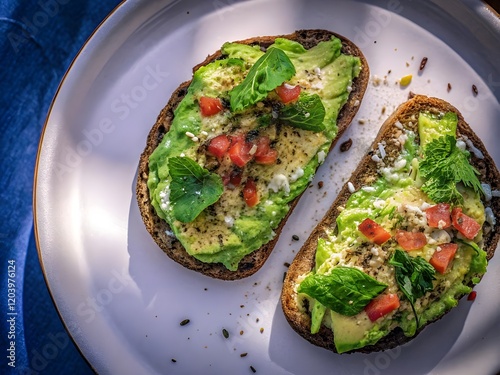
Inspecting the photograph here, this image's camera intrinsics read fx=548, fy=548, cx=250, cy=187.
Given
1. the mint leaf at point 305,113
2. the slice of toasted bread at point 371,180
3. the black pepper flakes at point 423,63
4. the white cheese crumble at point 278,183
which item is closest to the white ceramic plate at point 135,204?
the black pepper flakes at point 423,63

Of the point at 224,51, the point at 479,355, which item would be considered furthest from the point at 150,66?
the point at 479,355

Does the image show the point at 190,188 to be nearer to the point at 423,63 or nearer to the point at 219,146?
the point at 219,146

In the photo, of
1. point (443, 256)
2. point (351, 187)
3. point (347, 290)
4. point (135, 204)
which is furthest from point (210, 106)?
point (443, 256)

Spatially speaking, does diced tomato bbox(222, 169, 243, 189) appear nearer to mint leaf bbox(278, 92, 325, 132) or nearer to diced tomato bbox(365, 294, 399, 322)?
mint leaf bbox(278, 92, 325, 132)

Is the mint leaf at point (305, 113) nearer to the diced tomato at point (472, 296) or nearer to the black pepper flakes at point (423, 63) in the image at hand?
the black pepper flakes at point (423, 63)

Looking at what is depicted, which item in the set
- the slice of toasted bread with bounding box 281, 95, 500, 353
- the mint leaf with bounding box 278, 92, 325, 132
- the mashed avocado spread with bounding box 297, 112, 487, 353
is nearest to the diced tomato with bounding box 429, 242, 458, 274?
the mashed avocado spread with bounding box 297, 112, 487, 353
